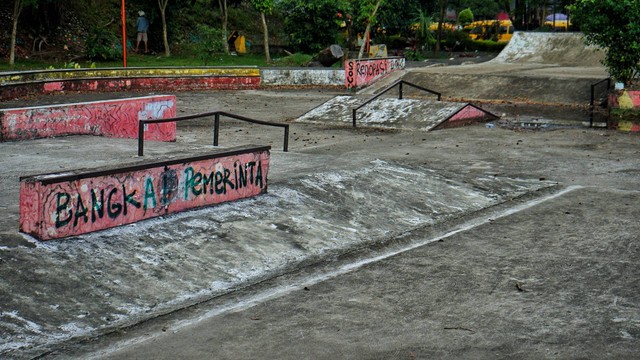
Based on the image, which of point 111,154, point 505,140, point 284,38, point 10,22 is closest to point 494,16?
point 284,38

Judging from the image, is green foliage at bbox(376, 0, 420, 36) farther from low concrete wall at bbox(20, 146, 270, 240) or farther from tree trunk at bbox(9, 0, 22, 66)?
low concrete wall at bbox(20, 146, 270, 240)

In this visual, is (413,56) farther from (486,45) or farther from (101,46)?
(101,46)

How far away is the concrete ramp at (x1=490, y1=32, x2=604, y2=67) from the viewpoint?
34.1 m

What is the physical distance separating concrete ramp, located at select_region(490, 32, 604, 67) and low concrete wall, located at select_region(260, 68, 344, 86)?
7.69 metres

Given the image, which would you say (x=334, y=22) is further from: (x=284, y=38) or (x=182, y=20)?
(x=182, y=20)

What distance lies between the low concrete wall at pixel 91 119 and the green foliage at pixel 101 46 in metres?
17.6

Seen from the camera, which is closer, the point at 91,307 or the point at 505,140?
the point at 91,307

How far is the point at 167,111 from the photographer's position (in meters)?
18.0

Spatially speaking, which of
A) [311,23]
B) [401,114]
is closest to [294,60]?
[311,23]

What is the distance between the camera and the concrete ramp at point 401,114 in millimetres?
20969

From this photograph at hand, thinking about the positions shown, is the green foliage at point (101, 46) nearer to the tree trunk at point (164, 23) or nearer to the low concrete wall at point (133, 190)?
the tree trunk at point (164, 23)

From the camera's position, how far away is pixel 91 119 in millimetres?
16359

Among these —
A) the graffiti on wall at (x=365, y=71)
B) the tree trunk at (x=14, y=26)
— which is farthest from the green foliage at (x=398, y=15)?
the tree trunk at (x=14, y=26)

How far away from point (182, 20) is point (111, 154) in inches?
1214
